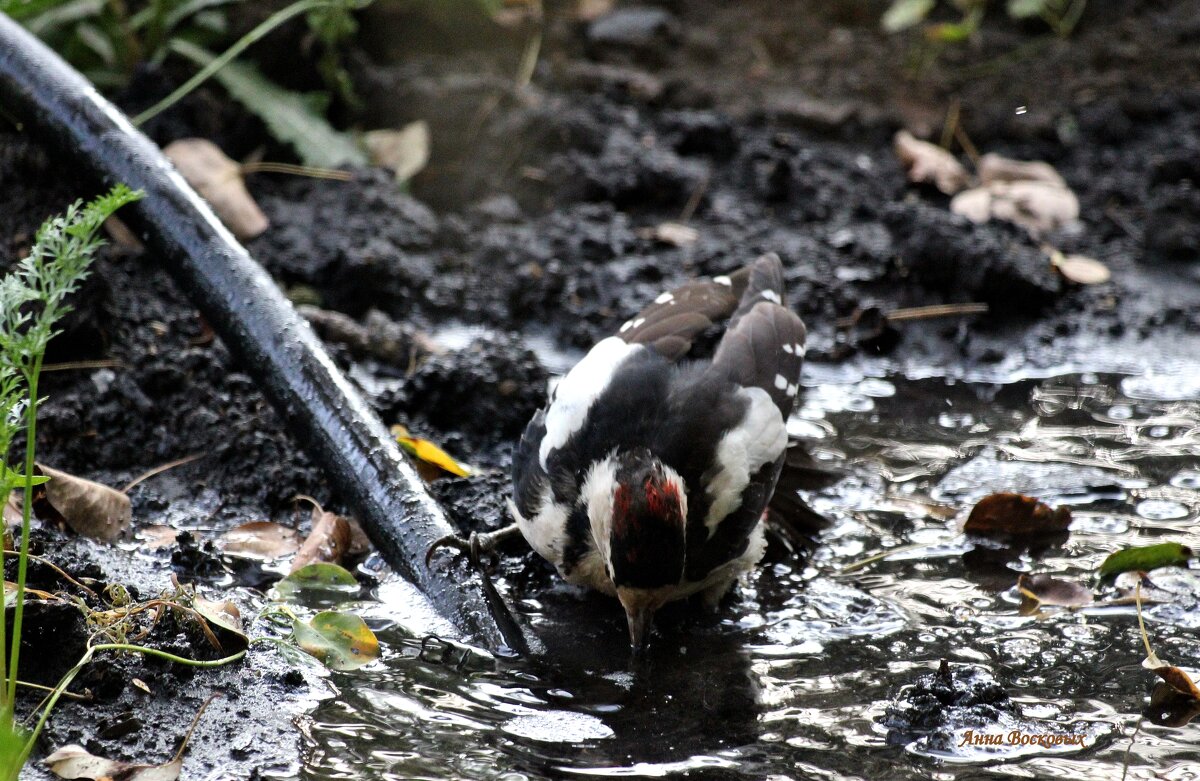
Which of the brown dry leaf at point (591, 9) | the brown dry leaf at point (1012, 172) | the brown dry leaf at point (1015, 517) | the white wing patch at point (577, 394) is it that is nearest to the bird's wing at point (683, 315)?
the white wing patch at point (577, 394)

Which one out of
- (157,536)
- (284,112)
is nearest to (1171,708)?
(157,536)

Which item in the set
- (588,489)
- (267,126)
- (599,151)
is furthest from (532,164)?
(588,489)

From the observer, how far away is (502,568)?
3832mm

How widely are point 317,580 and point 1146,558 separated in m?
2.36

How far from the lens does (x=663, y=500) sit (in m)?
3.12

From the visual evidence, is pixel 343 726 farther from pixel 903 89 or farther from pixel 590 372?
pixel 903 89

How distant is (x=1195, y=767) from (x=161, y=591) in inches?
98.4

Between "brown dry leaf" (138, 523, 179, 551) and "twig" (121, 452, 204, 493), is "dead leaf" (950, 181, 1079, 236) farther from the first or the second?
"brown dry leaf" (138, 523, 179, 551)

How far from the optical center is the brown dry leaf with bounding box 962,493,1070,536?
3.96m

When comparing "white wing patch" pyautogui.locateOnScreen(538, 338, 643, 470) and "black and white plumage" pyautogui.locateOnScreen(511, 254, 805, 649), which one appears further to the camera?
"white wing patch" pyautogui.locateOnScreen(538, 338, 643, 470)

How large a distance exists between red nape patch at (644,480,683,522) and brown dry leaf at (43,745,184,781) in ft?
4.03

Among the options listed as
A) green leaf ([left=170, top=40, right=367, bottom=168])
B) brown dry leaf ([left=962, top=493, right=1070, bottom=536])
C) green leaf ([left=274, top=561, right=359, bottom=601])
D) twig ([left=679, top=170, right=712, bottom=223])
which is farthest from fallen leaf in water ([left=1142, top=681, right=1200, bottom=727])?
green leaf ([left=170, top=40, right=367, bottom=168])

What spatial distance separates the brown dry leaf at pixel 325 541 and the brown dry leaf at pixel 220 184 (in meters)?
1.98

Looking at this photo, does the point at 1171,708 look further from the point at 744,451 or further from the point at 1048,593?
the point at 744,451
